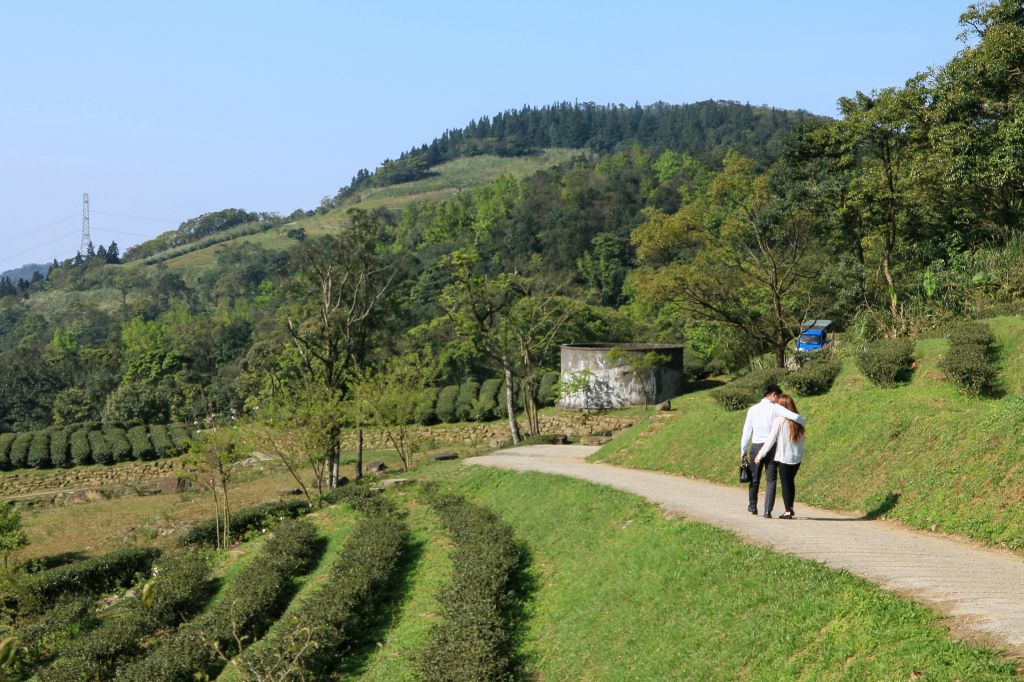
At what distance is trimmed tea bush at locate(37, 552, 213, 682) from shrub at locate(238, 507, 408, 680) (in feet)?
7.08

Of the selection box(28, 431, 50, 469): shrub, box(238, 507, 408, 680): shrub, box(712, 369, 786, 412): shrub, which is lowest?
box(28, 431, 50, 469): shrub

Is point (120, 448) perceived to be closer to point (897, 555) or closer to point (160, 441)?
point (160, 441)

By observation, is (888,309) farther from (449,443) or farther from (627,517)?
(449,443)

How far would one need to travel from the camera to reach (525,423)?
1678 inches

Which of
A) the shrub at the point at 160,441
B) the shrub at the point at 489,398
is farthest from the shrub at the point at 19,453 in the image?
the shrub at the point at 489,398

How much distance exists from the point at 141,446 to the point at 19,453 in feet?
21.0

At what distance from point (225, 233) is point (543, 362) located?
138m

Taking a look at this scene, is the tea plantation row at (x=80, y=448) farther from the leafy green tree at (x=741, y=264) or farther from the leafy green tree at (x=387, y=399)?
the leafy green tree at (x=741, y=264)

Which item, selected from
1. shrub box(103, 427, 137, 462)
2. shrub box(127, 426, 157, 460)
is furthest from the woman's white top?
shrub box(103, 427, 137, 462)

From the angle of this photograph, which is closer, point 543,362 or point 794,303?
point 794,303

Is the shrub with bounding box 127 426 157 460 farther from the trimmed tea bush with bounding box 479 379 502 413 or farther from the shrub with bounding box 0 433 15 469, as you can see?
the trimmed tea bush with bounding box 479 379 502 413

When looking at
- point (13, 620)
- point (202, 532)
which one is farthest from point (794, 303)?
point (13, 620)

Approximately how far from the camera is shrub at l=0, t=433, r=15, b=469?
49.3m

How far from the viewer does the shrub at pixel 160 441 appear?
48475 millimetres
